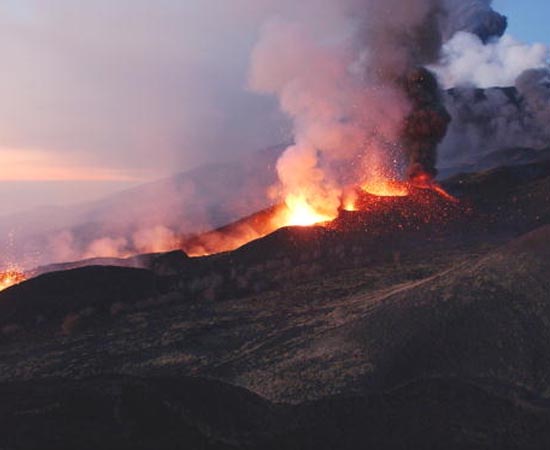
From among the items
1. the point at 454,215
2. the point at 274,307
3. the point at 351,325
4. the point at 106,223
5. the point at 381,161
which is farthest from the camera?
the point at 106,223

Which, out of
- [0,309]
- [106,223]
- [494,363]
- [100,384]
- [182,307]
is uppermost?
[106,223]

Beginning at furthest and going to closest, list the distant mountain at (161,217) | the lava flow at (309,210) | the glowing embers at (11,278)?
the distant mountain at (161,217)
the lava flow at (309,210)
the glowing embers at (11,278)

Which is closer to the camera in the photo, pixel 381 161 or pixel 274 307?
pixel 274 307

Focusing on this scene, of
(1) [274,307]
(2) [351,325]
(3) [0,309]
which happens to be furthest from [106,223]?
(2) [351,325]

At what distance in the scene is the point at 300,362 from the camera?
704 inches

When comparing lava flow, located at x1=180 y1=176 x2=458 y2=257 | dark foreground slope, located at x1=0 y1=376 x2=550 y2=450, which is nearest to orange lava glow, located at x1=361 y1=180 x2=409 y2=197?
lava flow, located at x1=180 y1=176 x2=458 y2=257

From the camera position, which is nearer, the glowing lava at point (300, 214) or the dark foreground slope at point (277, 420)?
the dark foreground slope at point (277, 420)

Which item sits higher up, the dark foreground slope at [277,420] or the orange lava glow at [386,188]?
the orange lava glow at [386,188]

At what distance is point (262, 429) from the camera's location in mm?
14734

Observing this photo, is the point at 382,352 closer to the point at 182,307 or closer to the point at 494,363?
the point at 494,363

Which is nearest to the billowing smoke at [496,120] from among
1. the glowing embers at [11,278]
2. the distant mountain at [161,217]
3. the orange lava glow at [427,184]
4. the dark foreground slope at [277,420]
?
the distant mountain at [161,217]

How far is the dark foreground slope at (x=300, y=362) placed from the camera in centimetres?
1464

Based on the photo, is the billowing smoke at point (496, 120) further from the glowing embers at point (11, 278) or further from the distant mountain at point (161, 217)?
the glowing embers at point (11, 278)

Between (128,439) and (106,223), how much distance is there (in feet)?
270
